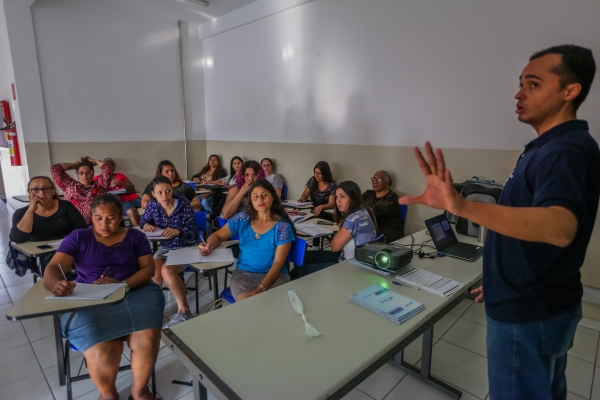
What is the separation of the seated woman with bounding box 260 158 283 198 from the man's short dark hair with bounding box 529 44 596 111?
4.43 metres

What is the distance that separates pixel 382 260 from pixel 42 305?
169 centimetres

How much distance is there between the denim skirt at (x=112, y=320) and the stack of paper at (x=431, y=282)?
143 centimetres

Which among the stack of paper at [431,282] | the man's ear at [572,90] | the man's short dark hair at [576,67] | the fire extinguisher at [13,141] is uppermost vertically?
the man's short dark hair at [576,67]

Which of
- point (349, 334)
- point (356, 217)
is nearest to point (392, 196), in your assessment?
point (356, 217)

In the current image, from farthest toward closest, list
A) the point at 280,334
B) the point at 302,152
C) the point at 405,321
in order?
the point at 302,152 < the point at 405,321 < the point at 280,334

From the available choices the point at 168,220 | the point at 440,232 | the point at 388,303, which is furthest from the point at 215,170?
the point at 388,303

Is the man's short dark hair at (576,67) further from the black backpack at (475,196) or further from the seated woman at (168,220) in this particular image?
the seated woman at (168,220)

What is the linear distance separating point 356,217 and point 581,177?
5.31 ft

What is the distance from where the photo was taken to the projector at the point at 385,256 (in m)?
1.89

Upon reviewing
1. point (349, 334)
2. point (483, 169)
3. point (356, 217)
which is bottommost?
point (349, 334)

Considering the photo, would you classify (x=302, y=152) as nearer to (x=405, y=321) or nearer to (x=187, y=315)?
(x=187, y=315)

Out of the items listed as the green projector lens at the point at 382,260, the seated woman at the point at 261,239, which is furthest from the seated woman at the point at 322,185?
the green projector lens at the point at 382,260

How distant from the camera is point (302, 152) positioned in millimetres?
5203

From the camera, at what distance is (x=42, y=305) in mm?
1569
